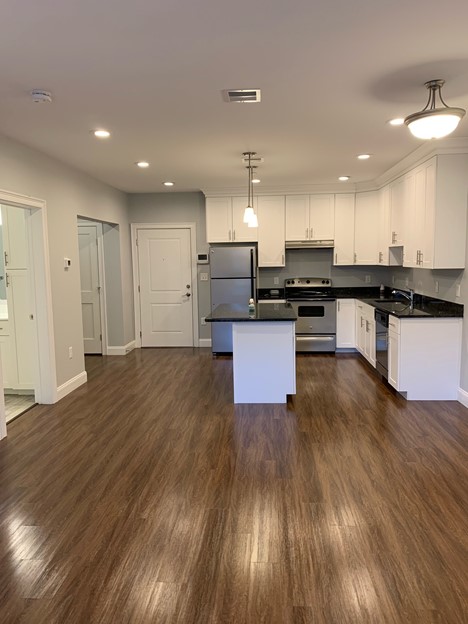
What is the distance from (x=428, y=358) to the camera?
4418 mm

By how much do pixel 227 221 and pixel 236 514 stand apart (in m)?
4.97

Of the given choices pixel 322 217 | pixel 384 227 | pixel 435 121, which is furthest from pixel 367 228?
pixel 435 121

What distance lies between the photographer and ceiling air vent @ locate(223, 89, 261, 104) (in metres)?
2.85

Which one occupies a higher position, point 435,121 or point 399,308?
point 435,121

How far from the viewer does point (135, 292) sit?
7391 millimetres

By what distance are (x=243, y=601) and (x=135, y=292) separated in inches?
235

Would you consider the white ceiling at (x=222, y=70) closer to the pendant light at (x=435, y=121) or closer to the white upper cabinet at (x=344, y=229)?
the pendant light at (x=435, y=121)

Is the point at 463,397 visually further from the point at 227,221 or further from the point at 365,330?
the point at 227,221

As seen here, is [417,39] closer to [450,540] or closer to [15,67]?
[15,67]

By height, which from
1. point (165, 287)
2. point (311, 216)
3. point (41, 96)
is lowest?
point (165, 287)

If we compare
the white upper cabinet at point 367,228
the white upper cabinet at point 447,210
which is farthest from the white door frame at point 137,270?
the white upper cabinet at point 447,210

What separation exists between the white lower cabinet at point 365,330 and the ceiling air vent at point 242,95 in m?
3.32

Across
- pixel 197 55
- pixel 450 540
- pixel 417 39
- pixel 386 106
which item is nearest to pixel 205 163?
pixel 386 106

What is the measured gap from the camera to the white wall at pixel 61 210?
3.99 meters
